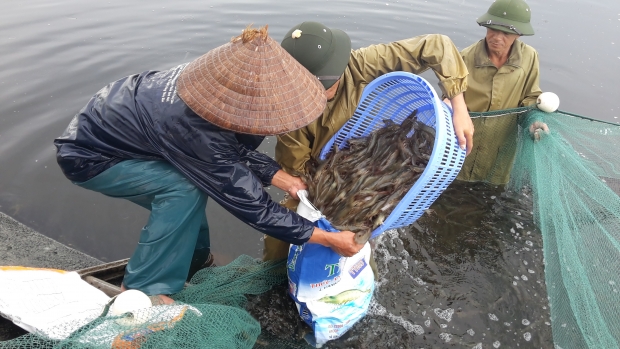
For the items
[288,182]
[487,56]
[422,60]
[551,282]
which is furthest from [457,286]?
[487,56]

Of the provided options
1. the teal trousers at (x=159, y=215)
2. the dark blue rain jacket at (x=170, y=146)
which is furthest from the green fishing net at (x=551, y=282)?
the dark blue rain jacket at (x=170, y=146)

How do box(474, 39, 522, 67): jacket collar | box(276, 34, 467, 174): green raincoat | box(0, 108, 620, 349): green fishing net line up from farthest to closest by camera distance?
box(474, 39, 522, 67): jacket collar → box(276, 34, 467, 174): green raincoat → box(0, 108, 620, 349): green fishing net

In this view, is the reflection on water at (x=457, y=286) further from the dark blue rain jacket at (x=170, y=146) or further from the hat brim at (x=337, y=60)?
the hat brim at (x=337, y=60)

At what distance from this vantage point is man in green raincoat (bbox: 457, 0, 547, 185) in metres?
4.05

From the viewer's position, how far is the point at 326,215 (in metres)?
3.14

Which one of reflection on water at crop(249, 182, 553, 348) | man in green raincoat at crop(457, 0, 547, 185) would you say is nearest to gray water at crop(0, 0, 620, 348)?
reflection on water at crop(249, 182, 553, 348)

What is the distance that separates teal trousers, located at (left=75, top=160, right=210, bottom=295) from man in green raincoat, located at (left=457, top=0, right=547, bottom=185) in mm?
3222

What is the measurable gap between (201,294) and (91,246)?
2.28 metres

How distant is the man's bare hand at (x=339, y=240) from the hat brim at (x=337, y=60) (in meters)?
1.06

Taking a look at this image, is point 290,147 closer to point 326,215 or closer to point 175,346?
point 326,215

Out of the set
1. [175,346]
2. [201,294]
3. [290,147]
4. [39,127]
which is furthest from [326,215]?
[39,127]

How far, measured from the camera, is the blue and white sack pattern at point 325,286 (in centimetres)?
300

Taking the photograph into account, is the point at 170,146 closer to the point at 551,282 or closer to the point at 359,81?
the point at 359,81

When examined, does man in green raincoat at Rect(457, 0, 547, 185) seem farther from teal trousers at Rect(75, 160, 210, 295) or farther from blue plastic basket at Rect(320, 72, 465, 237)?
teal trousers at Rect(75, 160, 210, 295)
